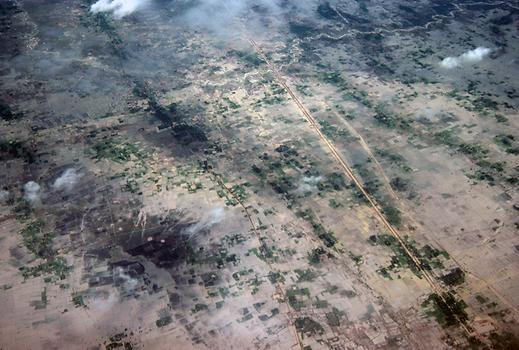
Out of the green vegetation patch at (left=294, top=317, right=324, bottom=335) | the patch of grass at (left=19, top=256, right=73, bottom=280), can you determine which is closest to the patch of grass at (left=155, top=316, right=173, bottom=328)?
the patch of grass at (left=19, top=256, right=73, bottom=280)

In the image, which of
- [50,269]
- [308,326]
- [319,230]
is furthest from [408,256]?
[50,269]

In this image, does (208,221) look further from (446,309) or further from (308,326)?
(446,309)

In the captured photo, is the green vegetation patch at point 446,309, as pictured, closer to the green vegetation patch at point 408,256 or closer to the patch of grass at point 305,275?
the green vegetation patch at point 408,256

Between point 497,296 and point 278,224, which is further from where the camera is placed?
point 278,224

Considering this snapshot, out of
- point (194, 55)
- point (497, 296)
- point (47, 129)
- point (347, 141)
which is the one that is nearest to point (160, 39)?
point (194, 55)

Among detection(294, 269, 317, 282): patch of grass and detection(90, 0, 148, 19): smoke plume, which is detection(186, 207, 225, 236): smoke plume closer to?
detection(294, 269, 317, 282): patch of grass

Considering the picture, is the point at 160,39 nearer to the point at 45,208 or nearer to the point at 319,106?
the point at 319,106

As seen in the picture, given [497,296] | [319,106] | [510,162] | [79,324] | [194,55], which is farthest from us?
[194,55]

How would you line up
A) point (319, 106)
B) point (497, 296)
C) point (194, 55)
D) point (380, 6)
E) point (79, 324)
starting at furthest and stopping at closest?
point (380, 6)
point (194, 55)
point (319, 106)
point (497, 296)
point (79, 324)
